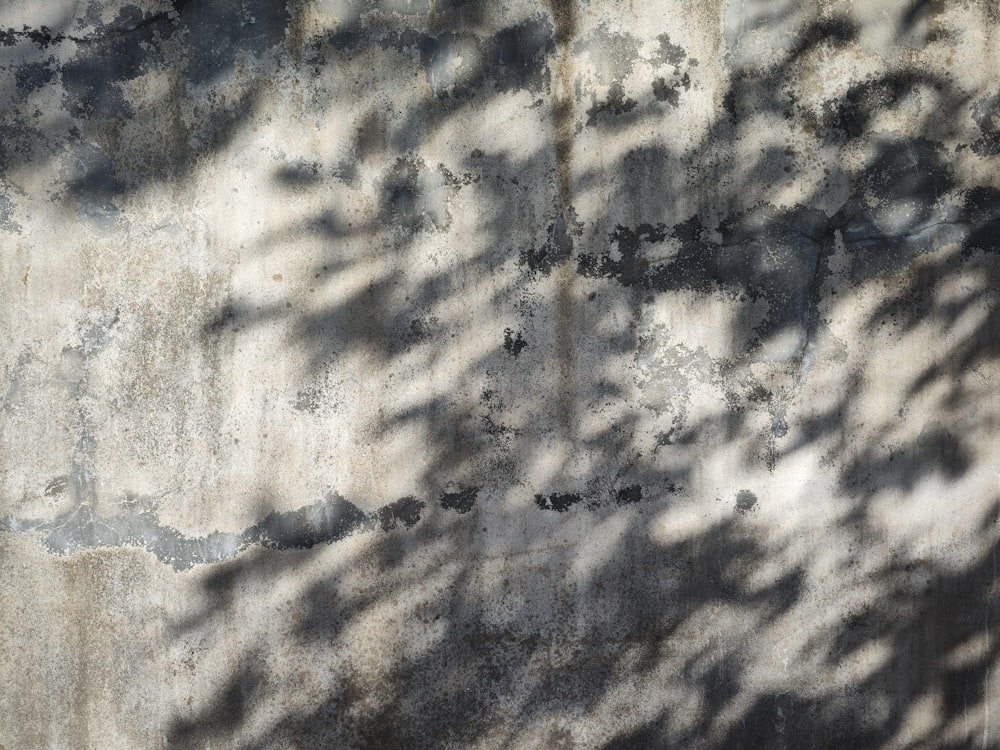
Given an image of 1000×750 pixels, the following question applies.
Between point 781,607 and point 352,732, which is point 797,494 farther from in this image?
point 352,732

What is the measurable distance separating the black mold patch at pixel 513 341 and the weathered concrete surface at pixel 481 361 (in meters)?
0.03

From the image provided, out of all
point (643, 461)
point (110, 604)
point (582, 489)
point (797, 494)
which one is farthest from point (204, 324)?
point (797, 494)

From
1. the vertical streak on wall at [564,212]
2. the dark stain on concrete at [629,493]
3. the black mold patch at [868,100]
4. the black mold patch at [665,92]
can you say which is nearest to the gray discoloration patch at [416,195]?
the vertical streak on wall at [564,212]

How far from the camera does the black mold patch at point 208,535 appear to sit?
2.37 metres

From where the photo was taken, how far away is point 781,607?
8.09 ft

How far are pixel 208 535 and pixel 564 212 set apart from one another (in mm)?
1814

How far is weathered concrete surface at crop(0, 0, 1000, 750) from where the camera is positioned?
235 cm

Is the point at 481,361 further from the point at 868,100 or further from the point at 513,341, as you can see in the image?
the point at 868,100

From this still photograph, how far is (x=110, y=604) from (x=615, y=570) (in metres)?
1.91

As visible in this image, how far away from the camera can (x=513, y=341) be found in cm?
240

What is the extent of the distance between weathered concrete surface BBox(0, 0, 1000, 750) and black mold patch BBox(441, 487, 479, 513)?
3 centimetres

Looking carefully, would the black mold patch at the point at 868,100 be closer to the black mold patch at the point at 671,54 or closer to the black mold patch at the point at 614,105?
the black mold patch at the point at 671,54

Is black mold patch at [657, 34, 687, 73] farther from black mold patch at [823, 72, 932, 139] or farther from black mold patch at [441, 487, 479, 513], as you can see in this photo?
black mold patch at [441, 487, 479, 513]

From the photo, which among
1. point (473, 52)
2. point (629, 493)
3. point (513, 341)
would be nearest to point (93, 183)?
point (473, 52)
